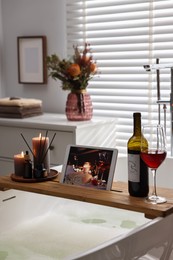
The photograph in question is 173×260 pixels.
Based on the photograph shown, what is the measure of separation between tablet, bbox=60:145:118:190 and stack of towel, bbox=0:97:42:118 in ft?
4.71

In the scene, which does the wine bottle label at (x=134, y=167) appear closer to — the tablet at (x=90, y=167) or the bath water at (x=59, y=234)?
the tablet at (x=90, y=167)

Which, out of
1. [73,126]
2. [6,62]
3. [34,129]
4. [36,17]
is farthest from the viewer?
[6,62]

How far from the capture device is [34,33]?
136 inches

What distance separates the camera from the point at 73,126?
8.84 feet

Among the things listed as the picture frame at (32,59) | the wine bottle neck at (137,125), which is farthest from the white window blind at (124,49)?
the wine bottle neck at (137,125)

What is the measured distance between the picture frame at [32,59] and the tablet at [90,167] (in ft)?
6.06

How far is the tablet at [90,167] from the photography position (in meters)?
1.53

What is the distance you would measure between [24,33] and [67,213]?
1991mm

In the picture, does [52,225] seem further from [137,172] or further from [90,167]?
[137,172]

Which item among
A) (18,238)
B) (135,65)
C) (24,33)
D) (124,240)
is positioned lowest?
(18,238)

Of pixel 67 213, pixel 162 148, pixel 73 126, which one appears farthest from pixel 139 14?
pixel 162 148

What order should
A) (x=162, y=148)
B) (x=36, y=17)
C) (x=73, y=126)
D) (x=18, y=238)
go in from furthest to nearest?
(x=36, y=17) → (x=73, y=126) → (x=18, y=238) → (x=162, y=148)

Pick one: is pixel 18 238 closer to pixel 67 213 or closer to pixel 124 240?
pixel 67 213

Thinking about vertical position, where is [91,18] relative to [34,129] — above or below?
above
